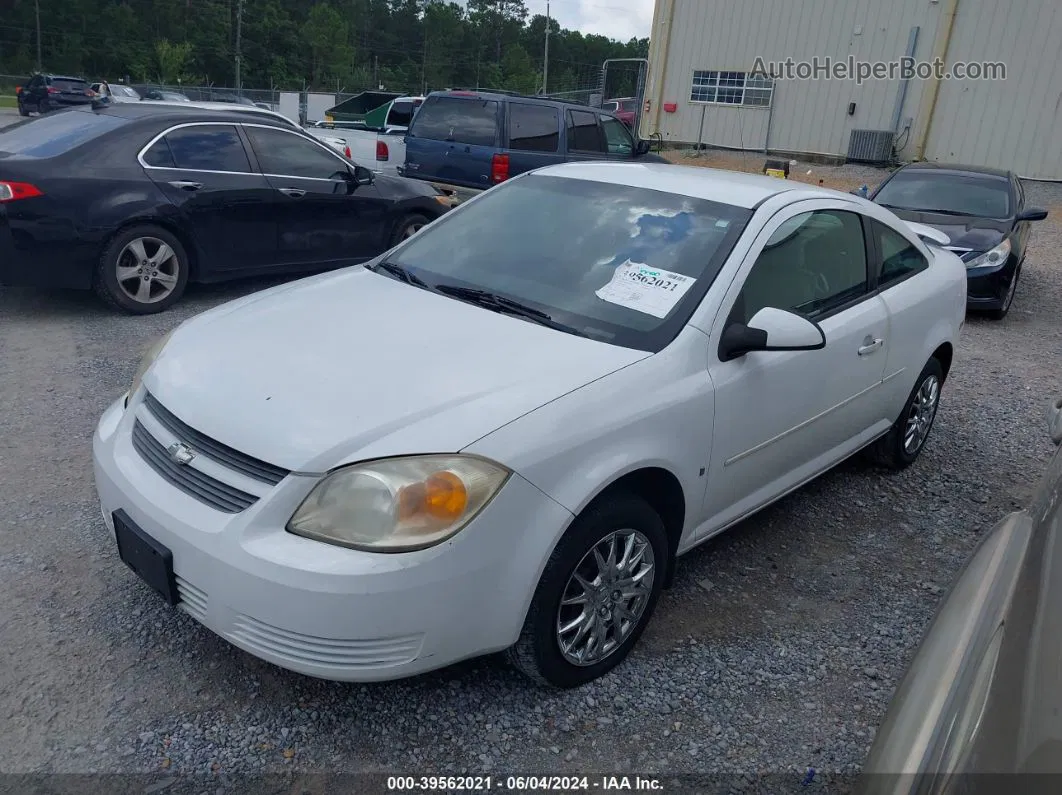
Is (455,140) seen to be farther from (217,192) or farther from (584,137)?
(217,192)

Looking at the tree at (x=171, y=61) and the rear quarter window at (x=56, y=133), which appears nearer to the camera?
the rear quarter window at (x=56, y=133)

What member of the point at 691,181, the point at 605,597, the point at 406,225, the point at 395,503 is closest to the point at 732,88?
the point at 406,225

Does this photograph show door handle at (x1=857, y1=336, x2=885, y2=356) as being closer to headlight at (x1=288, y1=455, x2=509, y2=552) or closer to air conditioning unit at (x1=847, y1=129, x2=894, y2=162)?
headlight at (x1=288, y1=455, x2=509, y2=552)

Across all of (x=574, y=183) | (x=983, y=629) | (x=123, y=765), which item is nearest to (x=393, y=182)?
(x=574, y=183)

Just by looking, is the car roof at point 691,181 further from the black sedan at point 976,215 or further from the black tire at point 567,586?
the black sedan at point 976,215

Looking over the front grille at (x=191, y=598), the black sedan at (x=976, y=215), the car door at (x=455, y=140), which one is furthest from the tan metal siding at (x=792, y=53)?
the front grille at (x=191, y=598)

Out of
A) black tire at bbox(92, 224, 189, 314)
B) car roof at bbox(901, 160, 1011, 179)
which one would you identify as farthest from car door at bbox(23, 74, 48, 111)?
car roof at bbox(901, 160, 1011, 179)

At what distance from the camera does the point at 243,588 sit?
92.0 inches

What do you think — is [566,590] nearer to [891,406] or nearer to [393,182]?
[891,406]

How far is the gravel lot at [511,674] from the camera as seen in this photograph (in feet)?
8.36

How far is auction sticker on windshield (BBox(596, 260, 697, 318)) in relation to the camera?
311 cm

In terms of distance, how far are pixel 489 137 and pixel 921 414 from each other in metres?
6.85

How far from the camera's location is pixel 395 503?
2.31 metres

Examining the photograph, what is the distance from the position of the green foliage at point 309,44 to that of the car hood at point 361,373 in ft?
153
